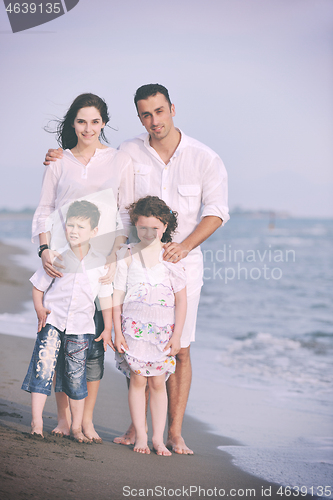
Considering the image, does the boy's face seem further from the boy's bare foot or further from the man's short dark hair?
the boy's bare foot

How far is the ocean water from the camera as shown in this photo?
2.89m

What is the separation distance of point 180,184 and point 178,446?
141 centimetres

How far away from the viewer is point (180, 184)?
9.02ft

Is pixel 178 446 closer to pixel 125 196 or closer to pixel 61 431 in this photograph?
pixel 61 431

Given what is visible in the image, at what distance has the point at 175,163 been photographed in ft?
9.04

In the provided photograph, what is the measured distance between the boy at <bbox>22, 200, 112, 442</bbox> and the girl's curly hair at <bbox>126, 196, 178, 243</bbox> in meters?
0.20

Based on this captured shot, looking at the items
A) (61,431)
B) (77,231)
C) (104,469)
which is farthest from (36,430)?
(77,231)

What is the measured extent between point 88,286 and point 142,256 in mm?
314

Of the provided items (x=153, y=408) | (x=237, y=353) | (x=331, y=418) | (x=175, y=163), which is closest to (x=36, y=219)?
(x=175, y=163)

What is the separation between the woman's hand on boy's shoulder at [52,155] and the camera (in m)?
2.54

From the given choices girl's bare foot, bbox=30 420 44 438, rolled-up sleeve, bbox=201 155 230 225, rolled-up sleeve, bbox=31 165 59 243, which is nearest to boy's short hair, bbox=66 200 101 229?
rolled-up sleeve, bbox=31 165 59 243

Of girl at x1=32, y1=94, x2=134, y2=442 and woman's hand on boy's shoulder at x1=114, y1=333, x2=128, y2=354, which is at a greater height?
girl at x1=32, y1=94, x2=134, y2=442

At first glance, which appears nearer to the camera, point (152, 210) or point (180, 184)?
point (152, 210)

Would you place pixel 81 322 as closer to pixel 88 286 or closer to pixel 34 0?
pixel 88 286
